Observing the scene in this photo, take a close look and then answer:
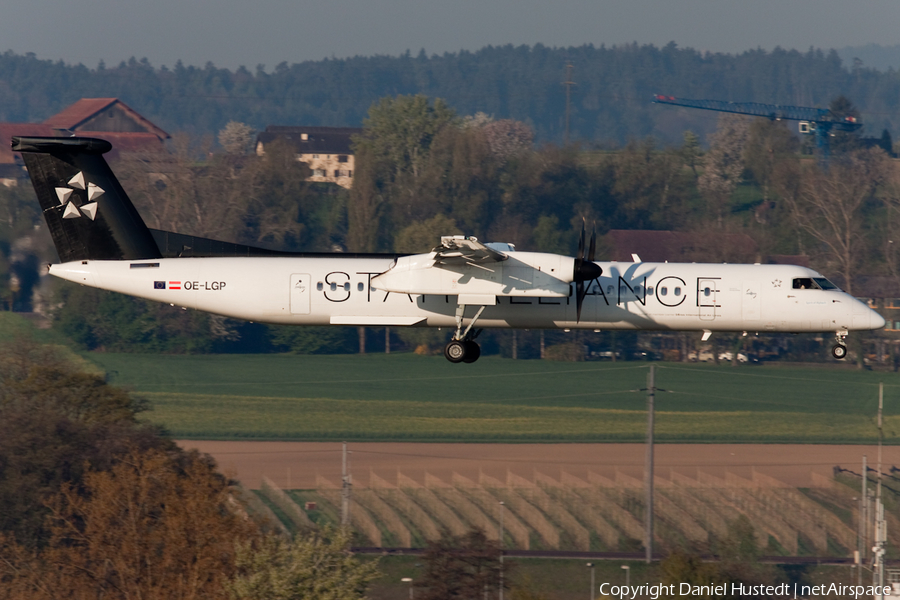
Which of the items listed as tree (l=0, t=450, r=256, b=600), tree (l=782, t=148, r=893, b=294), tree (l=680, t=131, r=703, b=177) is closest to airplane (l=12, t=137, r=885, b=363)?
tree (l=0, t=450, r=256, b=600)

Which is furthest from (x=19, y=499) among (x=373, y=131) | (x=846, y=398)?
(x=373, y=131)

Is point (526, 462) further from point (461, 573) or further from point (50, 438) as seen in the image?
point (50, 438)

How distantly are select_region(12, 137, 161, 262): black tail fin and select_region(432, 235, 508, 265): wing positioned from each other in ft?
30.2

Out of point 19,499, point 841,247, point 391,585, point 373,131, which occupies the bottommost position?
point 391,585

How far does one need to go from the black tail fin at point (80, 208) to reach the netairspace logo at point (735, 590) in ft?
93.6

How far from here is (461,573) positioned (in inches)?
1839

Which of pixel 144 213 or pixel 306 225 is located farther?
pixel 306 225

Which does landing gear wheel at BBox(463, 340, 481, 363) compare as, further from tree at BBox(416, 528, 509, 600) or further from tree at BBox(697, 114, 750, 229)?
tree at BBox(697, 114, 750, 229)

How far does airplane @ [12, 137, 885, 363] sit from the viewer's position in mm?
30688

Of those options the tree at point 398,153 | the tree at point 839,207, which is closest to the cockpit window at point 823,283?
the tree at point 839,207

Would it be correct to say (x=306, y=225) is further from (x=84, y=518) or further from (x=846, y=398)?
(x=84, y=518)

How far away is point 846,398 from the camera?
8238 cm

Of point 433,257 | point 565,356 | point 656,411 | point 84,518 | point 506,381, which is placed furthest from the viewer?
point 565,356

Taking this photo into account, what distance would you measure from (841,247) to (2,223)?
264ft
